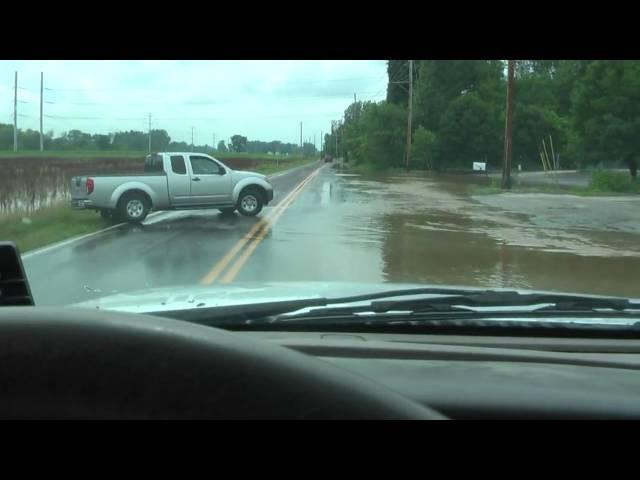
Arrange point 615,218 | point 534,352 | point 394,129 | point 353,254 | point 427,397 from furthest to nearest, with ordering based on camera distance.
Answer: point 394,129 → point 615,218 → point 353,254 → point 534,352 → point 427,397

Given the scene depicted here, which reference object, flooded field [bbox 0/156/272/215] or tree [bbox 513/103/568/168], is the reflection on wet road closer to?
flooded field [bbox 0/156/272/215]

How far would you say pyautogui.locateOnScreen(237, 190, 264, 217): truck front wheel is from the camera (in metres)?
21.2

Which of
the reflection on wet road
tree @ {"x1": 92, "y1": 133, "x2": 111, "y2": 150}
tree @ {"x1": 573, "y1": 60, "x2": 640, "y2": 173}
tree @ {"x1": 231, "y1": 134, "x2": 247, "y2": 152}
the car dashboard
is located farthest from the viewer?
tree @ {"x1": 573, "y1": 60, "x2": 640, "y2": 173}

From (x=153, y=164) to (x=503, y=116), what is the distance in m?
44.4

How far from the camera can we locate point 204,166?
68.5 feet

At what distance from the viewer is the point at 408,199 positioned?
96.9 feet

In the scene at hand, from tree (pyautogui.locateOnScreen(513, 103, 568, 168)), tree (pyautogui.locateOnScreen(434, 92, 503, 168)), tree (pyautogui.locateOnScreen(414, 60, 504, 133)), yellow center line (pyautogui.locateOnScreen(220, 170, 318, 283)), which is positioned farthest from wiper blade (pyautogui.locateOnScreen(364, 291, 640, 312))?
tree (pyautogui.locateOnScreen(434, 92, 503, 168))

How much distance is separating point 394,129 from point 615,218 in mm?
51081

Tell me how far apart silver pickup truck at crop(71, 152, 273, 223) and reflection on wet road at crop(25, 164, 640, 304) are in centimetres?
46

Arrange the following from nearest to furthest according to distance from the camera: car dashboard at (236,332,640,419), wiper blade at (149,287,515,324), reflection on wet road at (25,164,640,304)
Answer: car dashboard at (236,332,640,419) < wiper blade at (149,287,515,324) < reflection on wet road at (25,164,640,304)

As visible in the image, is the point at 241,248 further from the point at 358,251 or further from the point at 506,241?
the point at 506,241
